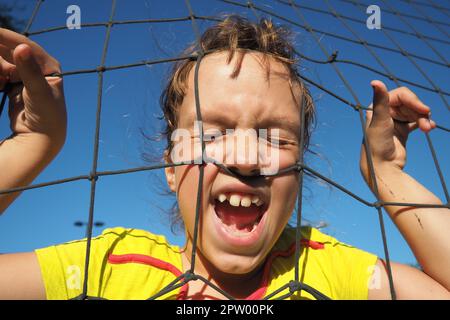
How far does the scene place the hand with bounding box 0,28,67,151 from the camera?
96 centimetres

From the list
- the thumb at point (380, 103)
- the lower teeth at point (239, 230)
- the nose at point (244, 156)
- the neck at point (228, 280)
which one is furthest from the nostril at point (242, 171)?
the thumb at point (380, 103)

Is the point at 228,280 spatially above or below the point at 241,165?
below

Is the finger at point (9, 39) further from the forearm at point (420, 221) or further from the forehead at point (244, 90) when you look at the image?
the forearm at point (420, 221)

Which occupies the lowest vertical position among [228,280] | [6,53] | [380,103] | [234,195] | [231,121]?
[228,280]

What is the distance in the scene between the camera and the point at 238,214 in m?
0.90

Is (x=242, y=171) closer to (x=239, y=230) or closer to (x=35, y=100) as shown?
(x=239, y=230)

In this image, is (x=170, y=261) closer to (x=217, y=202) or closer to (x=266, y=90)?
(x=217, y=202)

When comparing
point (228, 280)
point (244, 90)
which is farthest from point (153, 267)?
point (244, 90)

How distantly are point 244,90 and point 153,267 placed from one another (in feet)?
1.28

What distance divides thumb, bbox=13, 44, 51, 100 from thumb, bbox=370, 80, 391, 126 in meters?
0.67

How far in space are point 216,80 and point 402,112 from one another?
1.45ft

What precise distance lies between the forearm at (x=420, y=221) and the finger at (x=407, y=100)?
14 centimetres

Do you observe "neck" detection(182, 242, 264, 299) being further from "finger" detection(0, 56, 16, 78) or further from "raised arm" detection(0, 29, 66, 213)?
"finger" detection(0, 56, 16, 78)

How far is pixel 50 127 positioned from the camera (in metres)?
1.01
